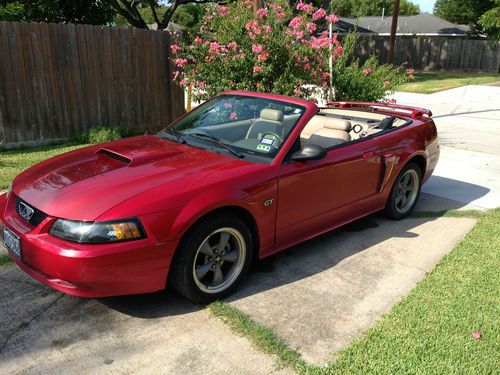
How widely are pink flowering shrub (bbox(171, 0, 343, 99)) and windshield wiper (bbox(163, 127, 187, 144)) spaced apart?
2.76 m

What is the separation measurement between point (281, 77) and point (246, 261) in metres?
4.13

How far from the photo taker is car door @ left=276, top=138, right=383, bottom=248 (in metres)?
3.82

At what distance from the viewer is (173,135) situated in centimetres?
435

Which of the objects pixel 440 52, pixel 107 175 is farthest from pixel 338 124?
pixel 440 52

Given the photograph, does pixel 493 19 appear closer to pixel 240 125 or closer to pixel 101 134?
pixel 101 134

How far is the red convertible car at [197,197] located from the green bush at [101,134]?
435cm

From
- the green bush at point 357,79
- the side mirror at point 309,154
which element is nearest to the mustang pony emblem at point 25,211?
the side mirror at point 309,154

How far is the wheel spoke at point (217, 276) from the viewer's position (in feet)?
11.5

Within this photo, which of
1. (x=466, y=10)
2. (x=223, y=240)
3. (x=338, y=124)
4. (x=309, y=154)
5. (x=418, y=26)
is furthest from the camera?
(x=418, y=26)

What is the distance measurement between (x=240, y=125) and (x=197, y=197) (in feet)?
4.12

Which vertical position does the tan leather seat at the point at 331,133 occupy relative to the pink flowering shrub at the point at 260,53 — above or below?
below

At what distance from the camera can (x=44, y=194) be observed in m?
3.20

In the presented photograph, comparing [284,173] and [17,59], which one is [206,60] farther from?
[284,173]

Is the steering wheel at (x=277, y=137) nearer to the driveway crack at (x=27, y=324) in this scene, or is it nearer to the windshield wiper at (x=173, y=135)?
the windshield wiper at (x=173, y=135)
